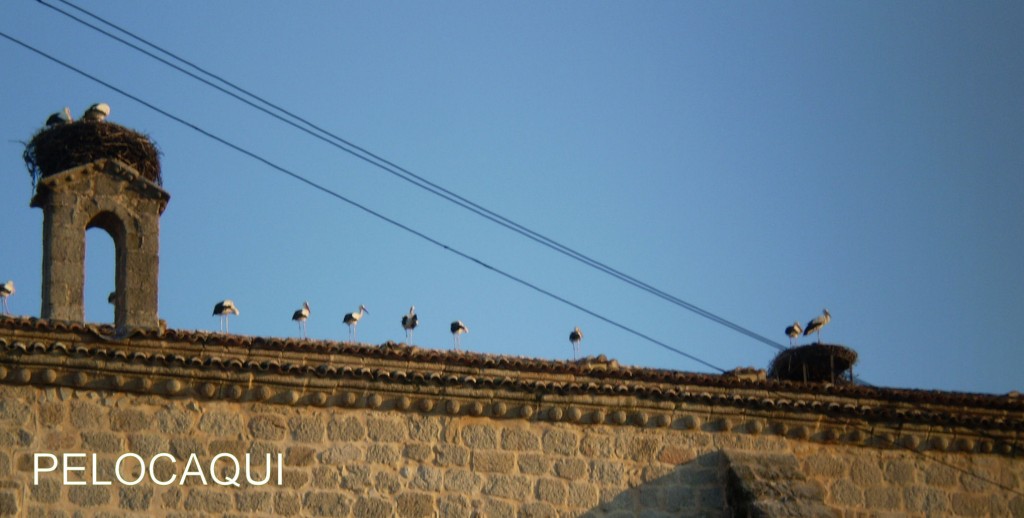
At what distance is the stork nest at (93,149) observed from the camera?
18.8m

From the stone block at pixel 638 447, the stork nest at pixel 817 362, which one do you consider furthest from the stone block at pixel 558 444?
the stork nest at pixel 817 362

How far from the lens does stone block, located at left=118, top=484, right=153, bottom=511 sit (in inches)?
598

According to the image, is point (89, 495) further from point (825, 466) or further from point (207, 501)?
point (825, 466)

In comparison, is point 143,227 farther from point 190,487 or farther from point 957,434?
point 957,434

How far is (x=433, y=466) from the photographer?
16.0 m

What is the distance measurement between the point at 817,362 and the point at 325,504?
288 inches

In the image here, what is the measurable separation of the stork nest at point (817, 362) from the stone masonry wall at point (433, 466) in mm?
3827

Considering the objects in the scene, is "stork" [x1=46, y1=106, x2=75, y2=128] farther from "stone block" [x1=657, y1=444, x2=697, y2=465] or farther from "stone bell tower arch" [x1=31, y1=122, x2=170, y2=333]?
"stone block" [x1=657, y1=444, x2=697, y2=465]

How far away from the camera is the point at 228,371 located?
15695mm

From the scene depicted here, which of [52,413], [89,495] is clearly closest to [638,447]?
[89,495]

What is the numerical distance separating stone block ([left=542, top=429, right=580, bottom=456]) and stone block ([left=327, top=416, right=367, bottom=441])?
Result: 4.91 feet

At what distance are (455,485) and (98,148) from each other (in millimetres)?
5276

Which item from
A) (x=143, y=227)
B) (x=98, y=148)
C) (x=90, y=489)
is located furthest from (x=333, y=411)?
(x=98, y=148)

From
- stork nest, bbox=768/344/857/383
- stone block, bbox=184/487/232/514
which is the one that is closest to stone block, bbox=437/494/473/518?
stone block, bbox=184/487/232/514
